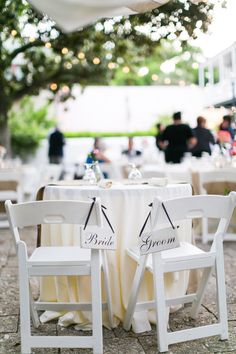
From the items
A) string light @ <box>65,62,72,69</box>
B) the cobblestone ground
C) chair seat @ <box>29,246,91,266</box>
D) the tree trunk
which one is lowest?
the cobblestone ground

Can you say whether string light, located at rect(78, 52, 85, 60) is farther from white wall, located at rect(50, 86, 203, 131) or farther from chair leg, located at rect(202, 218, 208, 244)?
white wall, located at rect(50, 86, 203, 131)

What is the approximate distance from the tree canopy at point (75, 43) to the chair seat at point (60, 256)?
236 cm

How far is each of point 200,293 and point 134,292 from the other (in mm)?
450

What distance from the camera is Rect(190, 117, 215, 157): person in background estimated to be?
8312mm

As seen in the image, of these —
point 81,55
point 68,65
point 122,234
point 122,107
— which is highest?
point 122,107

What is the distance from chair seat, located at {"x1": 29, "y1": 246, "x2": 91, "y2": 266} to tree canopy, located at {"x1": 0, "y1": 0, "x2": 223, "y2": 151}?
7.73 feet

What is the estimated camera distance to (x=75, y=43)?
809cm

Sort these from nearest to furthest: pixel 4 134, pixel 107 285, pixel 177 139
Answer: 1. pixel 107 285
2. pixel 177 139
3. pixel 4 134

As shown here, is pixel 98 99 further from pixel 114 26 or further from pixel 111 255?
pixel 111 255

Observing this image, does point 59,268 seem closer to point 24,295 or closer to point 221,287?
point 24,295

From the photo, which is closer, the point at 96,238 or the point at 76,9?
the point at 96,238

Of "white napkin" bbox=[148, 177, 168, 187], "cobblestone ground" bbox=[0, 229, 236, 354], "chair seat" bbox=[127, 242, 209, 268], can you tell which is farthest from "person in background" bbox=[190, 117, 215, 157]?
"chair seat" bbox=[127, 242, 209, 268]

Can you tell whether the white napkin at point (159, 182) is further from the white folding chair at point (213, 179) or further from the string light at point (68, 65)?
the string light at point (68, 65)

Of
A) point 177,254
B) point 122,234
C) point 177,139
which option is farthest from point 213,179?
point 177,139
